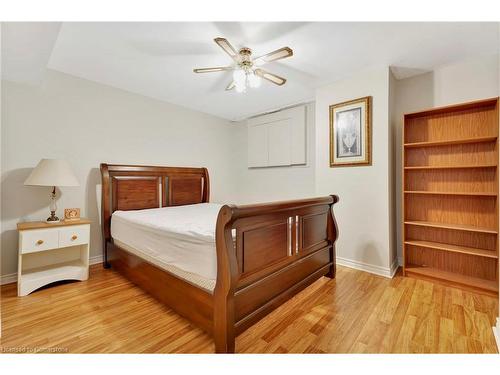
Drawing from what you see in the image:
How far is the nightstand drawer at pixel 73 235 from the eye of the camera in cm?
233

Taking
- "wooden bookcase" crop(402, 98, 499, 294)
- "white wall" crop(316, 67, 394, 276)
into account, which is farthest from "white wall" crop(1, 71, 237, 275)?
"wooden bookcase" crop(402, 98, 499, 294)

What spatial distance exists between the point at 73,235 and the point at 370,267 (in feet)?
10.9

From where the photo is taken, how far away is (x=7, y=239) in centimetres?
239

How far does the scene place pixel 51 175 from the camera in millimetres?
2289

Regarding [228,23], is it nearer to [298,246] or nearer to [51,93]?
[298,246]

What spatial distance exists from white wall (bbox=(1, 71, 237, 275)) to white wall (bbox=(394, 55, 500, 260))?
3135mm

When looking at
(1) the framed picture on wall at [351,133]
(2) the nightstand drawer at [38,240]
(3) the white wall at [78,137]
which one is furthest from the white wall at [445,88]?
(2) the nightstand drawer at [38,240]

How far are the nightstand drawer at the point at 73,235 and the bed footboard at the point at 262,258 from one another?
1.92m

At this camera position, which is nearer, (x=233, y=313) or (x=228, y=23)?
(x=233, y=313)

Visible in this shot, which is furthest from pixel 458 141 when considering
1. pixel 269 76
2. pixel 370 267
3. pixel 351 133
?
pixel 269 76

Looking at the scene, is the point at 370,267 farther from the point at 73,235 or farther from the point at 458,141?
the point at 73,235

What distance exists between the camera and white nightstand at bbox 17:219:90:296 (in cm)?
215
